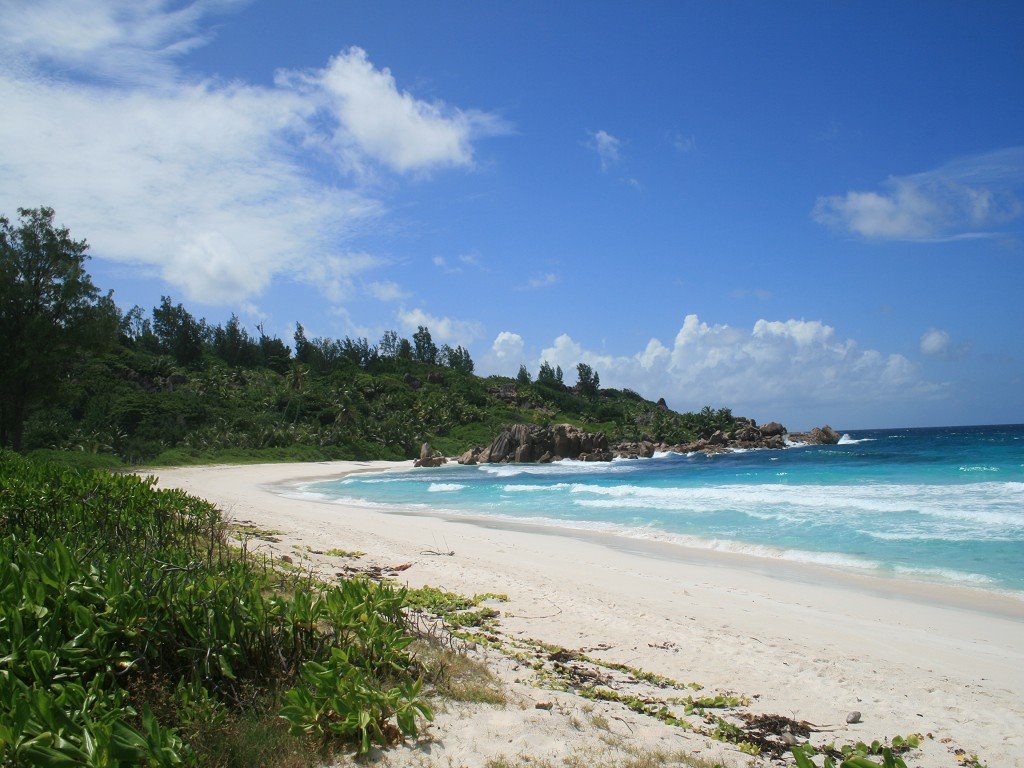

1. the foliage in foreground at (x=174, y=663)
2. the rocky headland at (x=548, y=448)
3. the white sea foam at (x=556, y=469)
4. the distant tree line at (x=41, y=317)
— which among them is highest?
the distant tree line at (x=41, y=317)

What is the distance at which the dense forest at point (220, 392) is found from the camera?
1166 inches

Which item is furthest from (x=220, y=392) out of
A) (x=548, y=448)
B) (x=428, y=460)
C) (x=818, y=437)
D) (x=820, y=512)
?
(x=818, y=437)

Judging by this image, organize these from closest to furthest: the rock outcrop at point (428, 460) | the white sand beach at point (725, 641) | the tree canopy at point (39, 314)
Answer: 1. the white sand beach at point (725, 641)
2. the tree canopy at point (39, 314)
3. the rock outcrop at point (428, 460)

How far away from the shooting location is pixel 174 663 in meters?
3.85

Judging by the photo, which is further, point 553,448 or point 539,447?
point 553,448

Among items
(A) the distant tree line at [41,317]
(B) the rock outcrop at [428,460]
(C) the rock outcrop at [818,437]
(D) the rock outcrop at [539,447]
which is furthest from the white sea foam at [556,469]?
(C) the rock outcrop at [818,437]

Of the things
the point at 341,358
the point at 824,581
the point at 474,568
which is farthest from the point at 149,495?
the point at 341,358

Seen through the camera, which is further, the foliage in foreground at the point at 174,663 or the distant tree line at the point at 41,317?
the distant tree line at the point at 41,317

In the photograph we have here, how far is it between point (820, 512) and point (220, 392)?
62.6 metres

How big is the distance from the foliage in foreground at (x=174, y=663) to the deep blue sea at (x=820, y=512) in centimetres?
1129

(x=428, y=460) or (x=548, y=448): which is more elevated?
(x=548, y=448)

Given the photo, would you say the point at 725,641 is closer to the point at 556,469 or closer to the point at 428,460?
the point at 556,469

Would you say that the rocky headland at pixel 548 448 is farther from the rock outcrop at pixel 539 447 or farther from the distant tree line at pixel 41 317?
the distant tree line at pixel 41 317

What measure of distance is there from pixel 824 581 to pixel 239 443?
53.9m
